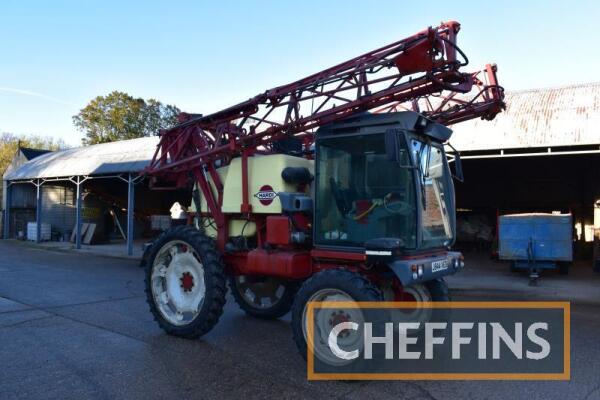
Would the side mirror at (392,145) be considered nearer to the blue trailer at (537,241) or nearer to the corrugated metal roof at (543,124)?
the blue trailer at (537,241)

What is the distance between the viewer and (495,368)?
5.15m

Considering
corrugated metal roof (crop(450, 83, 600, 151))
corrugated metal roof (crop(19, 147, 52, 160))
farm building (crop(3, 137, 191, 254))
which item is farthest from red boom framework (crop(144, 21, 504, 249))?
corrugated metal roof (crop(19, 147, 52, 160))

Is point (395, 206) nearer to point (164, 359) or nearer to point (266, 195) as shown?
point (266, 195)

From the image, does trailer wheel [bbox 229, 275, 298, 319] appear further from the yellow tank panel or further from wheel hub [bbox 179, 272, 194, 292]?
the yellow tank panel

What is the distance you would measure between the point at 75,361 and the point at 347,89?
4.20 m

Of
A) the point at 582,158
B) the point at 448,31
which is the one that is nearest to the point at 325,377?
the point at 448,31

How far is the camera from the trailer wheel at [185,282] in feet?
19.3

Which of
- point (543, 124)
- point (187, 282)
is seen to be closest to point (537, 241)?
point (543, 124)

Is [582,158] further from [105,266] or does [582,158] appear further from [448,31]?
[105,266]

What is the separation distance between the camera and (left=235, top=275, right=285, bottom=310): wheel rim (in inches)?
280

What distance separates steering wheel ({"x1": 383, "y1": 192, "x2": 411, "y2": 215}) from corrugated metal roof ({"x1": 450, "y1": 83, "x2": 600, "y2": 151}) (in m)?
8.48

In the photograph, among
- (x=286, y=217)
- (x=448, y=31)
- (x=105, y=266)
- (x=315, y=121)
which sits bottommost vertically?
(x=105, y=266)

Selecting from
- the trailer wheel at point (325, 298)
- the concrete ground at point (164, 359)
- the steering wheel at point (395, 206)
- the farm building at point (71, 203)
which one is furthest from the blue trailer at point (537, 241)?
the farm building at point (71, 203)

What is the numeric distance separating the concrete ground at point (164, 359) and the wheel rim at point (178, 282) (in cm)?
35
